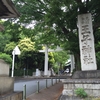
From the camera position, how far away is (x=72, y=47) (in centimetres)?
1162

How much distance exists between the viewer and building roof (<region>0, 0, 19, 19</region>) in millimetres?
4979

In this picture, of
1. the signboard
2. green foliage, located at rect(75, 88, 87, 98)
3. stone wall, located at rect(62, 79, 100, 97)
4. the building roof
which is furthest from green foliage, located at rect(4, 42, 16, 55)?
the building roof

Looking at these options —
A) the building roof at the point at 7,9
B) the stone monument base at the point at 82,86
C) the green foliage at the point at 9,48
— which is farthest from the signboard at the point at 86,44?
the green foliage at the point at 9,48

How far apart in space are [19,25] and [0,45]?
16.1 meters

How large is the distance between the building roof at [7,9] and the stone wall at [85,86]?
13.6 feet

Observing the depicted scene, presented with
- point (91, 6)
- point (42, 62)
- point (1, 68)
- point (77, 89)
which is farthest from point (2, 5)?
point (42, 62)

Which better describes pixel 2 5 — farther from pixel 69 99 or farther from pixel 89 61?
pixel 89 61

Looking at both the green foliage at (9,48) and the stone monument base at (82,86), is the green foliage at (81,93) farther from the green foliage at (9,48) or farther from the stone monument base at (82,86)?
the green foliage at (9,48)

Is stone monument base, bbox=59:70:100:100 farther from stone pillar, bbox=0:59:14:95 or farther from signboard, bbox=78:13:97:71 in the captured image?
stone pillar, bbox=0:59:14:95

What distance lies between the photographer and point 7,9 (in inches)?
208

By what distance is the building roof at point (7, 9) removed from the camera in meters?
4.98

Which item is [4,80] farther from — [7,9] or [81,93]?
[81,93]

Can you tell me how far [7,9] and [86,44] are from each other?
522 centimetres

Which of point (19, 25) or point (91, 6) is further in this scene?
point (19, 25)
